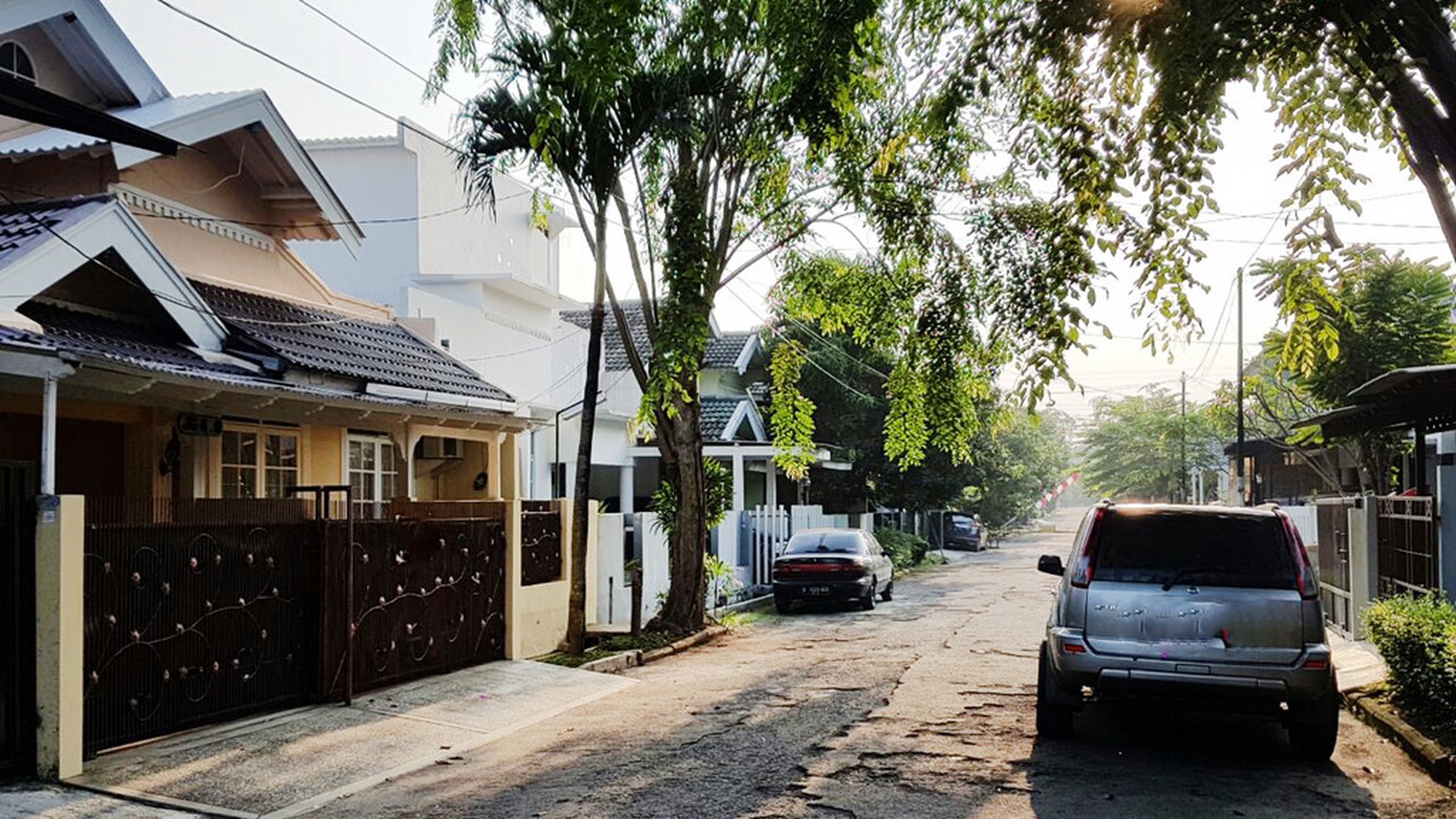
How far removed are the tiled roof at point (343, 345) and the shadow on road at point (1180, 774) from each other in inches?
310

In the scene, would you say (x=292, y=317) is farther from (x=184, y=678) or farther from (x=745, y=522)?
(x=745, y=522)

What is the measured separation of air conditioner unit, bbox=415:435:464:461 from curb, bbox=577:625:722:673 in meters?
4.33

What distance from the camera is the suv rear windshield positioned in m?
8.52

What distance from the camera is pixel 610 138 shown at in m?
13.9

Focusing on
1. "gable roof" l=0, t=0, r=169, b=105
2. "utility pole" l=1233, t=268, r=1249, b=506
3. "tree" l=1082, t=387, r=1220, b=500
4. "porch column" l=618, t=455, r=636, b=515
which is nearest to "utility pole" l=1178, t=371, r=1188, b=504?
"tree" l=1082, t=387, r=1220, b=500

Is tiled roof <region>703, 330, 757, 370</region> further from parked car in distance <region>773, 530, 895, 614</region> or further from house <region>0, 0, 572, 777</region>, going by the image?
house <region>0, 0, 572, 777</region>

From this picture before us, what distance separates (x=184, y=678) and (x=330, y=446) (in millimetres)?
6097

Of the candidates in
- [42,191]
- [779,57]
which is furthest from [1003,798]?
[42,191]

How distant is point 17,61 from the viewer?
12094 mm

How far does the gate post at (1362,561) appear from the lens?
50.3 feet

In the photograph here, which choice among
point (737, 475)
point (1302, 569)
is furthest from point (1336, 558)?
point (737, 475)

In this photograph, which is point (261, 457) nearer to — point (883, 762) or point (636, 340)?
point (883, 762)

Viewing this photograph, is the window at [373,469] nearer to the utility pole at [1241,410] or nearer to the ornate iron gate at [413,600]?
the ornate iron gate at [413,600]

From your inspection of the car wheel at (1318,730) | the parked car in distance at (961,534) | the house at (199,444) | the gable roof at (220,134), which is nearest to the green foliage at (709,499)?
the house at (199,444)
